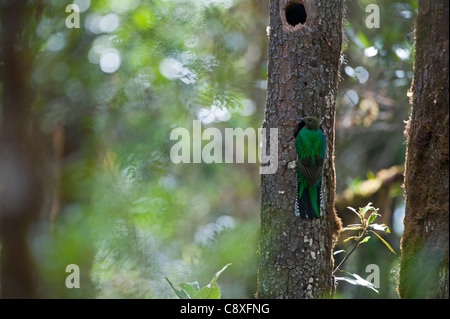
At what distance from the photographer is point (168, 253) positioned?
7.09 m

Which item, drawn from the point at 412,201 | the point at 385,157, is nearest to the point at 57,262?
the point at 412,201

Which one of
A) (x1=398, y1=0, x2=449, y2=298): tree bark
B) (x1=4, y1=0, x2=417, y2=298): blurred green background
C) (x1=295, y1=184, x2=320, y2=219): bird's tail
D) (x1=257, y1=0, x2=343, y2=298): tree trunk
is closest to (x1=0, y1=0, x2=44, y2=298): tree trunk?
(x1=4, y1=0, x2=417, y2=298): blurred green background

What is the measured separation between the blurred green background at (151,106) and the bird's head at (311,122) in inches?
80.9

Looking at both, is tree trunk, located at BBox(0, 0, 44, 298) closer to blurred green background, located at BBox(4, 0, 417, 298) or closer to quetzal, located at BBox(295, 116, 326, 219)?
blurred green background, located at BBox(4, 0, 417, 298)

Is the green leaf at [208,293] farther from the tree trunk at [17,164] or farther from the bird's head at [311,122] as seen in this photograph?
the tree trunk at [17,164]

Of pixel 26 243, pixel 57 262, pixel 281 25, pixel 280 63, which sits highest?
pixel 281 25

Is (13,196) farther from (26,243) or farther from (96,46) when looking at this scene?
(96,46)

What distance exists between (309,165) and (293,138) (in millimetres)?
190

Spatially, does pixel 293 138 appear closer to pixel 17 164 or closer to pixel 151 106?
pixel 17 164

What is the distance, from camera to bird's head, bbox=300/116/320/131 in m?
3.00

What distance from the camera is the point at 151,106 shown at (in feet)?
20.0

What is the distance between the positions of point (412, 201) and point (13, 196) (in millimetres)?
2632

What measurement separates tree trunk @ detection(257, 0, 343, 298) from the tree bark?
1.51ft

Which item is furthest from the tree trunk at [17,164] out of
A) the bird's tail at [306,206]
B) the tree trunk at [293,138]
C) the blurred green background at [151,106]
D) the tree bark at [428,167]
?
the tree bark at [428,167]
